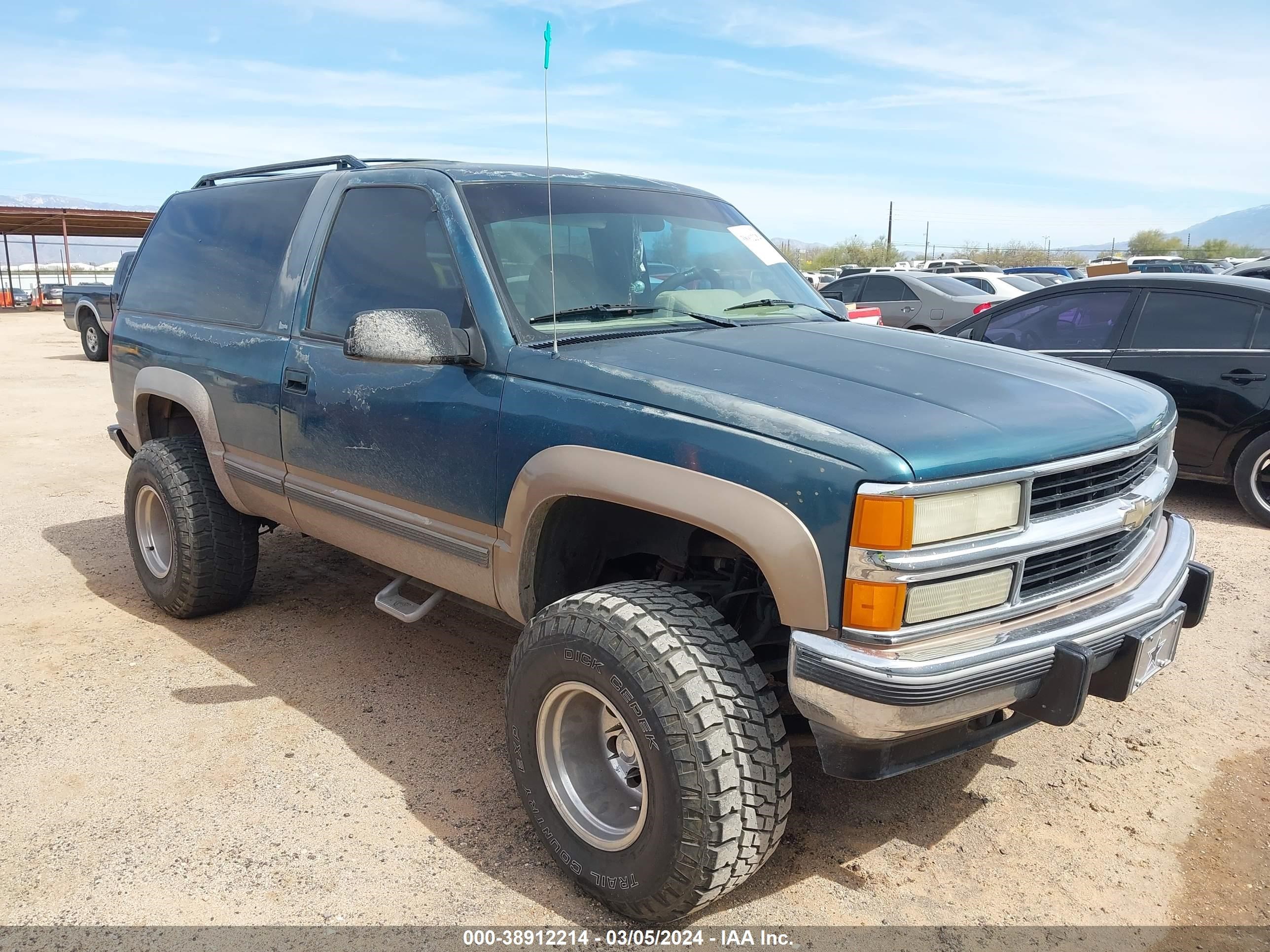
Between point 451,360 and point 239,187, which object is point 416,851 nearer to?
point 451,360

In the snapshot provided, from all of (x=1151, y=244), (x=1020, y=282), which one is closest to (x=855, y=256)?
(x=1151, y=244)

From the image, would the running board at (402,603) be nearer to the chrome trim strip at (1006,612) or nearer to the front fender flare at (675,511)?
the front fender flare at (675,511)

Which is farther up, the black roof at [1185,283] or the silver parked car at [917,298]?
the black roof at [1185,283]

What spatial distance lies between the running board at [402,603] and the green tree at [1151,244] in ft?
211

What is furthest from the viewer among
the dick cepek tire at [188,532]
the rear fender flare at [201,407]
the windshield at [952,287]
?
the windshield at [952,287]

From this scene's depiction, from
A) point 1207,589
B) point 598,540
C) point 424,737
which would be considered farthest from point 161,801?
point 1207,589

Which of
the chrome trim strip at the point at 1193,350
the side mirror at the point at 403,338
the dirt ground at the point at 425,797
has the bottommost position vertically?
the dirt ground at the point at 425,797

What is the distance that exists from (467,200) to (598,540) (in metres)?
1.23

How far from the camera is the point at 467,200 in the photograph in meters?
3.34

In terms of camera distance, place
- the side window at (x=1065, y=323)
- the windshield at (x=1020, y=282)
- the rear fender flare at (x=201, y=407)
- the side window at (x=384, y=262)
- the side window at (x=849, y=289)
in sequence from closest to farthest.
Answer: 1. the side window at (x=384, y=262)
2. the rear fender flare at (x=201, y=407)
3. the side window at (x=1065, y=323)
4. the side window at (x=849, y=289)
5. the windshield at (x=1020, y=282)

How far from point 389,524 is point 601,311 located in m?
1.06

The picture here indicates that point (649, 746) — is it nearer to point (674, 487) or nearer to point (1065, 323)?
point (674, 487)

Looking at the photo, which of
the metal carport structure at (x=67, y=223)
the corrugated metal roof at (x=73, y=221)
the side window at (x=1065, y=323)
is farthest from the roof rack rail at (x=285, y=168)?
the metal carport structure at (x=67, y=223)

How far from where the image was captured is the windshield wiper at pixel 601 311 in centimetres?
316
